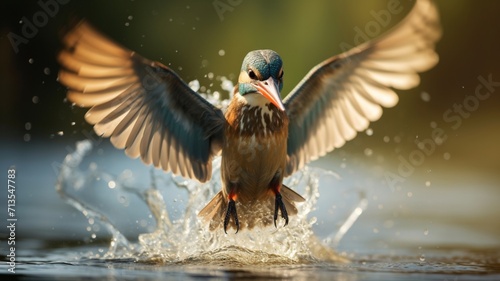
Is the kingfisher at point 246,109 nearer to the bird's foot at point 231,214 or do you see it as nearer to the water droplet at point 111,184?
the bird's foot at point 231,214

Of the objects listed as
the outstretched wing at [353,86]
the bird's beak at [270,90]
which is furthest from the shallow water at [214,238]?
the bird's beak at [270,90]

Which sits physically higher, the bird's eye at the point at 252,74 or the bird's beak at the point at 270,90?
the bird's eye at the point at 252,74

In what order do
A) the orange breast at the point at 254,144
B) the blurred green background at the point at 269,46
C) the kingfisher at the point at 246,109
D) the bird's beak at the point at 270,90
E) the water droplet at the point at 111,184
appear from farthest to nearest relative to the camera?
the blurred green background at the point at 269,46 → the water droplet at the point at 111,184 → the orange breast at the point at 254,144 → the kingfisher at the point at 246,109 → the bird's beak at the point at 270,90

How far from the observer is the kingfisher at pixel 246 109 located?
6.55 meters

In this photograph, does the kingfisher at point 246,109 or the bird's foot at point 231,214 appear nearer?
the kingfisher at point 246,109

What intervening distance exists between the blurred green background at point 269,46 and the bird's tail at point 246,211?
5.06 meters

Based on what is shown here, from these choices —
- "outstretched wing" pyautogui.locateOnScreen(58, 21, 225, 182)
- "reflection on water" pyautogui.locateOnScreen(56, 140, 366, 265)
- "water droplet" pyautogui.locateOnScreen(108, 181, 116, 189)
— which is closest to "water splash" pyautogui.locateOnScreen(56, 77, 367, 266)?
"reflection on water" pyautogui.locateOnScreen(56, 140, 366, 265)

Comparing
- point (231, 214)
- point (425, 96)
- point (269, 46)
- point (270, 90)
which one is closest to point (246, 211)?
point (231, 214)

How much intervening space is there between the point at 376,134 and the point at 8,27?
513 cm

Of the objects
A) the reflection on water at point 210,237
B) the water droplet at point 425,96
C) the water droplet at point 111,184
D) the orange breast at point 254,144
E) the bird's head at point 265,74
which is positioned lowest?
the reflection on water at point 210,237

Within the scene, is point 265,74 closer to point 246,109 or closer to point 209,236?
point 246,109

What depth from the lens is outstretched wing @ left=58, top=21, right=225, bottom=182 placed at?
643 centimetres

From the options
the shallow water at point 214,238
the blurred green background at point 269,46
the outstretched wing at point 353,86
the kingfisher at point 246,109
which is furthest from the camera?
the blurred green background at point 269,46

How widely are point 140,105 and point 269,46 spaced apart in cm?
715
